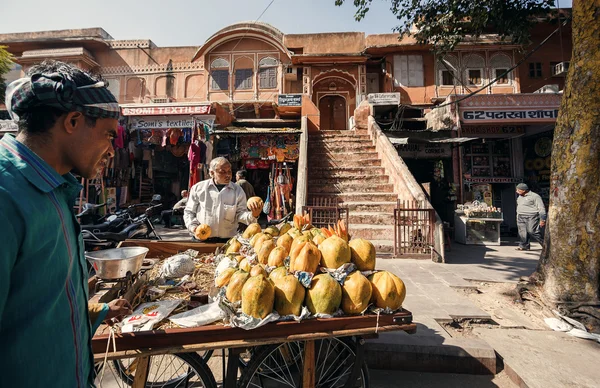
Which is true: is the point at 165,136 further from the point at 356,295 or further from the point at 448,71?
the point at 448,71

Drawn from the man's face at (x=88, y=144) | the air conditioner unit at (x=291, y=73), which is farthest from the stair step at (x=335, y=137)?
the man's face at (x=88, y=144)

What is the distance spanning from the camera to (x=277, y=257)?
2.28m

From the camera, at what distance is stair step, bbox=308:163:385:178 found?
29.5ft

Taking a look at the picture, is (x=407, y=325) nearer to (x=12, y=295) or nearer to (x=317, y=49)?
(x=12, y=295)

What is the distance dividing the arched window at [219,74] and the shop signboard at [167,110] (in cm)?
732

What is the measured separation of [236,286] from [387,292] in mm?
1080

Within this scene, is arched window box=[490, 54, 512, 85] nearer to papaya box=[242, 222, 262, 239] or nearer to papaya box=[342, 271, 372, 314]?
papaya box=[242, 222, 262, 239]

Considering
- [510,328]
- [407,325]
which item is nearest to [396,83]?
[510,328]

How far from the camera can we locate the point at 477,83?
15094 mm

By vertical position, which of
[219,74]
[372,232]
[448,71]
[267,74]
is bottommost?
[372,232]

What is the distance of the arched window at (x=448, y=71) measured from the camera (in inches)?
596

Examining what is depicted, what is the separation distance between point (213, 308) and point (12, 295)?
116cm

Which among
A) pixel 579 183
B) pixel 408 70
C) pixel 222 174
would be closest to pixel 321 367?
pixel 222 174

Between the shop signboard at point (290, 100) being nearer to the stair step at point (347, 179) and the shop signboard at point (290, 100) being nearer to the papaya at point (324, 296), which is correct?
the stair step at point (347, 179)
